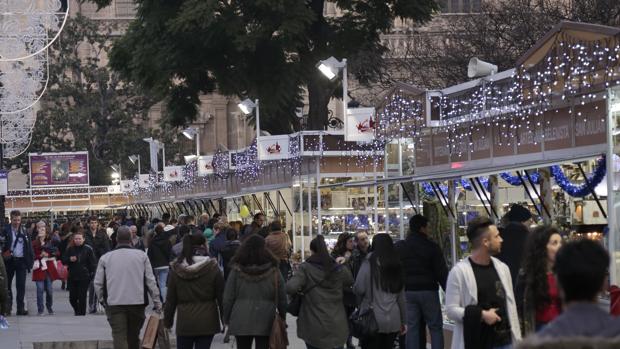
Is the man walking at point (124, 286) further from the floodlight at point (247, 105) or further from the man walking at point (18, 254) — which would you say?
the floodlight at point (247, 105)

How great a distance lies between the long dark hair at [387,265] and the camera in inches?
538

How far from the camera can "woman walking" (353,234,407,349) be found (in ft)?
45.0

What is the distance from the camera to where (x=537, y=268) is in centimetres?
968

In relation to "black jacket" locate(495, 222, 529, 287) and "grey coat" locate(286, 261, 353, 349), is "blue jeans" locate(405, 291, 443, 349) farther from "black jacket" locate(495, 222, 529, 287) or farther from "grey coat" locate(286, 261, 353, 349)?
"black jacket" locate(495, 222, 529, 287)

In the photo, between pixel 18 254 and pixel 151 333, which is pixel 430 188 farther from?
pixel 151 333

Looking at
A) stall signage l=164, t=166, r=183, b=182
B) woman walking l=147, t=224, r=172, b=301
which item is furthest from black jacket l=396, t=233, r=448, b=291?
stall signage l=164, t=166, r=183, b=182

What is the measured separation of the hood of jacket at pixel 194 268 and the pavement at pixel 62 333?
7.77 feet

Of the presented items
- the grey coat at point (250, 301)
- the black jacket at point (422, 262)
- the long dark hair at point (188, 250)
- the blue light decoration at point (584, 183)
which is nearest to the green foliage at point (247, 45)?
the blue light decoration at point (584, 183)

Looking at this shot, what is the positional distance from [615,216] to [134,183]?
61.4m

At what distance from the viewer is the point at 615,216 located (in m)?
14.6

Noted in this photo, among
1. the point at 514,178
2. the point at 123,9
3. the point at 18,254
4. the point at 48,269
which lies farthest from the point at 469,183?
the point at 123,9

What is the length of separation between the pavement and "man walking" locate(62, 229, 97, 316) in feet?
1.27

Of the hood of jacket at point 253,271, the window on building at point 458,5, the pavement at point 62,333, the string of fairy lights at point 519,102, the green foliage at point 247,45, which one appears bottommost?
the pavement at point 62,333

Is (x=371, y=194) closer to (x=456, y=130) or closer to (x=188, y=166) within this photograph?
(x=456, y=130)
